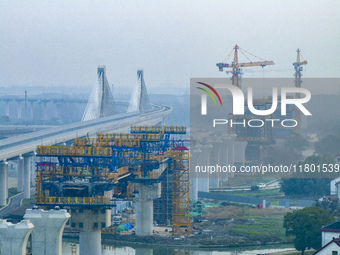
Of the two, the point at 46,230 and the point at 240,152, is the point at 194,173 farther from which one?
the point at 46,230

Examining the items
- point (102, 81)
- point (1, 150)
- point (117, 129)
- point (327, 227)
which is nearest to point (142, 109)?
point (102, 81)

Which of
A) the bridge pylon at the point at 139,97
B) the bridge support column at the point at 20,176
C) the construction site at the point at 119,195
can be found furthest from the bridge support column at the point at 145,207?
the bridge pylon at the point at 139,97

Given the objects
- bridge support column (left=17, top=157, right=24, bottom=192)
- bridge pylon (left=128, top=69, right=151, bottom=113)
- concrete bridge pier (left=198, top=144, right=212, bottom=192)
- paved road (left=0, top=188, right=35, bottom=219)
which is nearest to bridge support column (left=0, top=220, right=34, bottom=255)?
paved road (left=0, top=188, right=35, bottom=219)

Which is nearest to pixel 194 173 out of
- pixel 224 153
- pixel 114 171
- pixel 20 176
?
pixel 20 176

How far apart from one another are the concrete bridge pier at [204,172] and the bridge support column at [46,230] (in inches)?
1736

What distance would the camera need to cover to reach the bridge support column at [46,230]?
46.8 meters

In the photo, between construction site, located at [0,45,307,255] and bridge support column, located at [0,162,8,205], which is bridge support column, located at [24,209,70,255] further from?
bridge support column, located at [0,162,8,205]

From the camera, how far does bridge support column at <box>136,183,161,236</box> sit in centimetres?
6662

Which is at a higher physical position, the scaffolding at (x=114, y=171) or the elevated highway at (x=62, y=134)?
the elevated highway at (x=62, y=134)

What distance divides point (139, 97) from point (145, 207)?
114905mm

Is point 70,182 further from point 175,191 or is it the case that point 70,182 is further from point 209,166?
point 209,166

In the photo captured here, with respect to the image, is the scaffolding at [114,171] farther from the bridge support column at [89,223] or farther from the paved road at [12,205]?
the paved road at [12,205]

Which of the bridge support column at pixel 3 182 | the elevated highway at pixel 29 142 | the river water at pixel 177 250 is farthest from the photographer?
the elevated highway at pixel 29 142

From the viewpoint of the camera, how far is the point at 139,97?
181 metres
